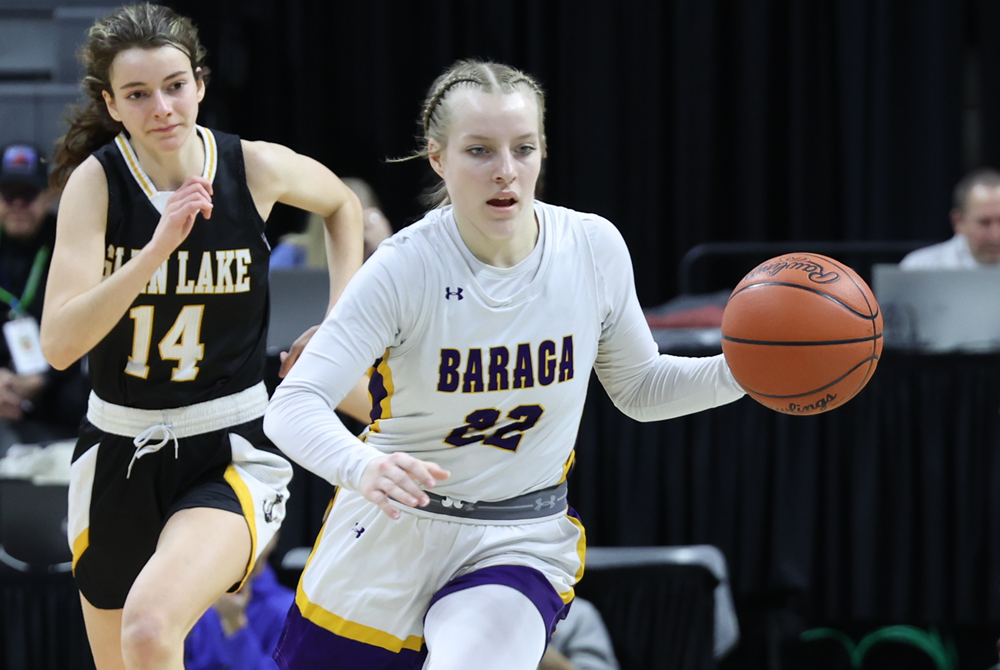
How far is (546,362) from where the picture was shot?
247cm

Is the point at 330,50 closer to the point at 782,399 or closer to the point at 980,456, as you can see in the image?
the point at 980,456

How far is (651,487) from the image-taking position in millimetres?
4766

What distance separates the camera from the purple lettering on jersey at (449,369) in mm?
2422

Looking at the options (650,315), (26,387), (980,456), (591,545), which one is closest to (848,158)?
(650,315)

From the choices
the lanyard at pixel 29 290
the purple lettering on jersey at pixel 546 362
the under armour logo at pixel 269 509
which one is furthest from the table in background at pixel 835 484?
the lanyard at pixel 29 290

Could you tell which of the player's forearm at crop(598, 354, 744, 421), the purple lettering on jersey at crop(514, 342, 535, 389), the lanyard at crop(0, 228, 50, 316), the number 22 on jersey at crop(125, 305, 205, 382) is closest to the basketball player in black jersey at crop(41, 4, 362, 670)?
the number 22 on jersey at crop(125, 305, 205, 382)

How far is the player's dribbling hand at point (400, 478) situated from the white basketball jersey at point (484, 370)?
16.3 inches

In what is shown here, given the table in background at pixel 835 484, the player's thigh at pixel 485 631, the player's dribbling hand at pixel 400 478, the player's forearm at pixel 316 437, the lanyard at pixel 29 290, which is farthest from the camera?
the lanyard at pixel 29 290

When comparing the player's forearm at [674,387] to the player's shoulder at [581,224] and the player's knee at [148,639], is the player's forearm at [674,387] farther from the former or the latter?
the player's knee at [148,639]

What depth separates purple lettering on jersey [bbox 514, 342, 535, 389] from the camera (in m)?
2.44

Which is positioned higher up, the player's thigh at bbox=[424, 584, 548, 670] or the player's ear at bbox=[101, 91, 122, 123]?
the player's ear at bbox=[101, 91, 122, 123]

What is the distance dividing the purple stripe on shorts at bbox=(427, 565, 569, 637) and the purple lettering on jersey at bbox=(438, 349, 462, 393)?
0.37 metres

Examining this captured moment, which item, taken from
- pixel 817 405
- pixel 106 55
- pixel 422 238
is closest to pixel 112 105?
pixel 106 55

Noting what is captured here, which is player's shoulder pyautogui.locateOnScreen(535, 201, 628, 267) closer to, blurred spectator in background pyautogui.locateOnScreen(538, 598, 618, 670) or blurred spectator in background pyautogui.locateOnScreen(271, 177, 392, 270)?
blurred spectator in background pyautogui.locateOnScreen(538, 598, 618, 670)
